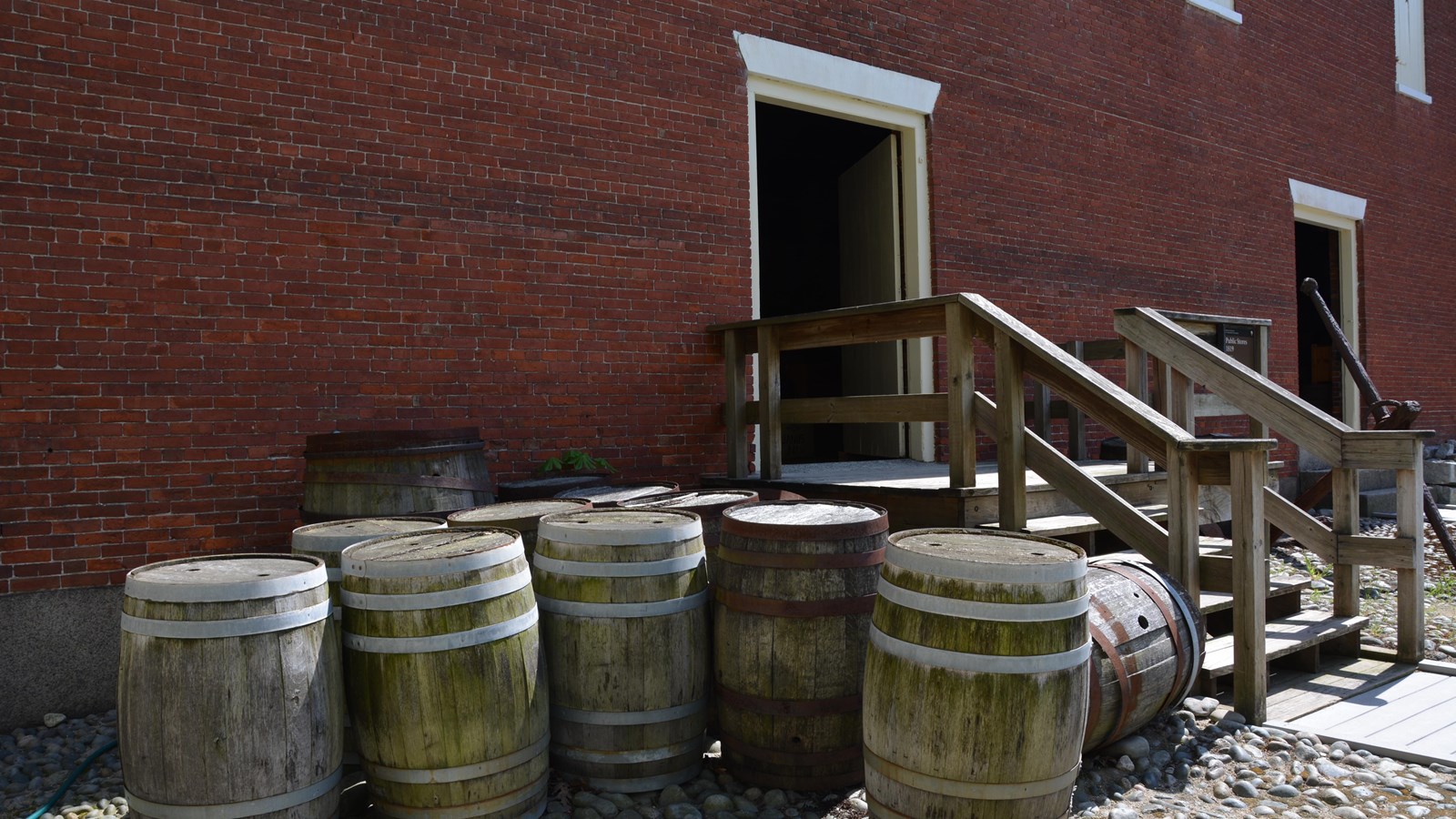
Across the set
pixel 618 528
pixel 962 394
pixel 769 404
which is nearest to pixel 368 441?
pixel 618 528

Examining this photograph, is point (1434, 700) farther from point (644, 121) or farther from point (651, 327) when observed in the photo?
point (644, 121)

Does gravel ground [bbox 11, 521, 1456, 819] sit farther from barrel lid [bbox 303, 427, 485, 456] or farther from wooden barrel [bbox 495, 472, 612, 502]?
wooden barrel [bbox 495, 472, 612, 502]

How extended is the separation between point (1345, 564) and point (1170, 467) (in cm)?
139

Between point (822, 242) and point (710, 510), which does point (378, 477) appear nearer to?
point (710, 510)

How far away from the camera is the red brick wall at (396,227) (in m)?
4.49

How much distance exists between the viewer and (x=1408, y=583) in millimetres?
4523

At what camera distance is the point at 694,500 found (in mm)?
4074

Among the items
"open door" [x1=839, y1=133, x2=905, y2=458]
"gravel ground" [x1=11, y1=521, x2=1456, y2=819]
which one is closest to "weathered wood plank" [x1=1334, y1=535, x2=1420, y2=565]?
"gravel ground" [x1=11, y1=521, x2=1456, y2=819]

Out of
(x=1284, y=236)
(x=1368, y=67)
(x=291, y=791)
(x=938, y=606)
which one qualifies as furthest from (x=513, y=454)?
(x=1368, y=67)

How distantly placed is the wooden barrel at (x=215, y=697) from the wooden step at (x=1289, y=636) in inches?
127

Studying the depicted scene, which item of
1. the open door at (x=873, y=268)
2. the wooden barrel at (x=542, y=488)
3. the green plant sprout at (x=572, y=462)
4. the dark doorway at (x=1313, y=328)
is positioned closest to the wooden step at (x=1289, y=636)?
the wooden barrel at (x=542, y=488)

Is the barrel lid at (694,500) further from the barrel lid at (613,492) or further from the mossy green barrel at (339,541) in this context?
the mossy green barrel at (339,541)

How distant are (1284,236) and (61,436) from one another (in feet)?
35.0

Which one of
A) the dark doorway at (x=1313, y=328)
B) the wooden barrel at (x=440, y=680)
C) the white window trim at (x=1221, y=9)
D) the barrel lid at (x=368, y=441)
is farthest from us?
the dark doorway at (x=1313, y=328)
